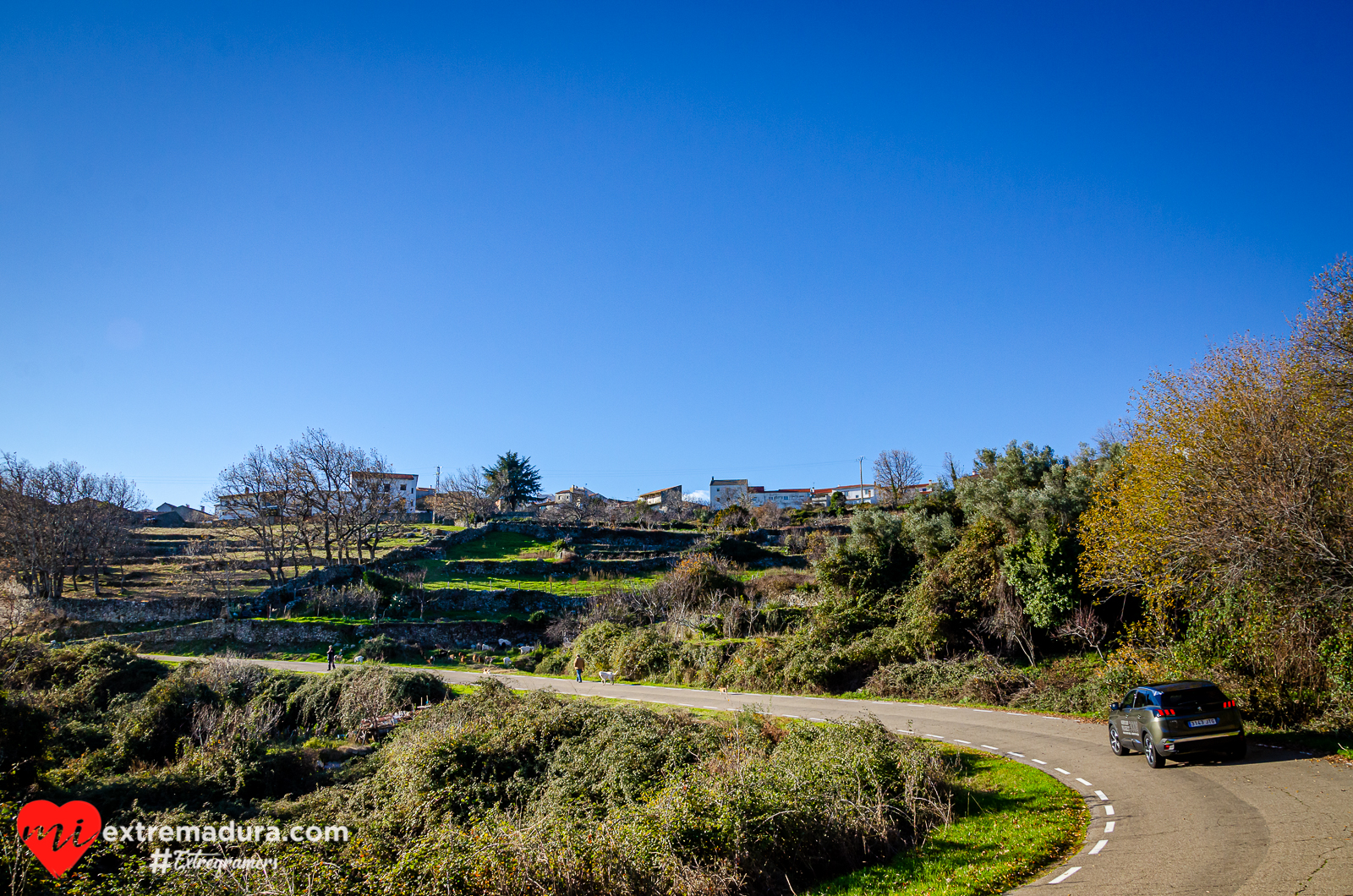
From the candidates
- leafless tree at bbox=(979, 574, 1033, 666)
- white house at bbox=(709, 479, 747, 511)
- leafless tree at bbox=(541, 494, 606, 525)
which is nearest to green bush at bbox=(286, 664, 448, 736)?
leafless tree at bbox=(979, 574, 1033, 666)

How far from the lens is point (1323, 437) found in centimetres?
1368

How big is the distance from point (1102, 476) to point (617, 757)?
1816 cm

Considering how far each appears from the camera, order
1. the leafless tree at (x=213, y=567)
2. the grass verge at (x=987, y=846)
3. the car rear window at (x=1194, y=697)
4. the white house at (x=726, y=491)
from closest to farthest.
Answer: the grass verge at (x=987, y=846) → the car rear window at (x=1194, y=697) → the leafless tree at (x=213, y=567) → the white house at (x=726, y=491)

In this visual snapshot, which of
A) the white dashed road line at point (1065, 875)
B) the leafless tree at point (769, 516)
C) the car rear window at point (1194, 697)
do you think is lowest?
the white dashed road line at point (1065, 875)

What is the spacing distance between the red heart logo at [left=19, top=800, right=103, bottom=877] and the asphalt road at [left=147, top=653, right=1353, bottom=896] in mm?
13489

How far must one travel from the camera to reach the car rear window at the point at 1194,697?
12.4 m

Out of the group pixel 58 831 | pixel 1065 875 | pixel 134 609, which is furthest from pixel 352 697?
pixel 134 609

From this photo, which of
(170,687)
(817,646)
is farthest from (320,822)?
(817,646)

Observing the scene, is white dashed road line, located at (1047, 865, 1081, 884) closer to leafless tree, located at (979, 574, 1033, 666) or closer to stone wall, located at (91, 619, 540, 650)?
leafless tree, located at (979, 574, 1033, 666)

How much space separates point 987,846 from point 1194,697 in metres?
6.02

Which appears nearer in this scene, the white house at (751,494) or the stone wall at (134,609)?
the stone wall at (134,609)

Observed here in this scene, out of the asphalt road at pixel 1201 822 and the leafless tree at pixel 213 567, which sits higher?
the leafless tree at pixel 213 567

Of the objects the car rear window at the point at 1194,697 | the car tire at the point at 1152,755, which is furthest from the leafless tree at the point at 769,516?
the car rear window at the point at 1194,697

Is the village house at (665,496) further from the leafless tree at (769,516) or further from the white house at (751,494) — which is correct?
the leafless tree at (769,516)
